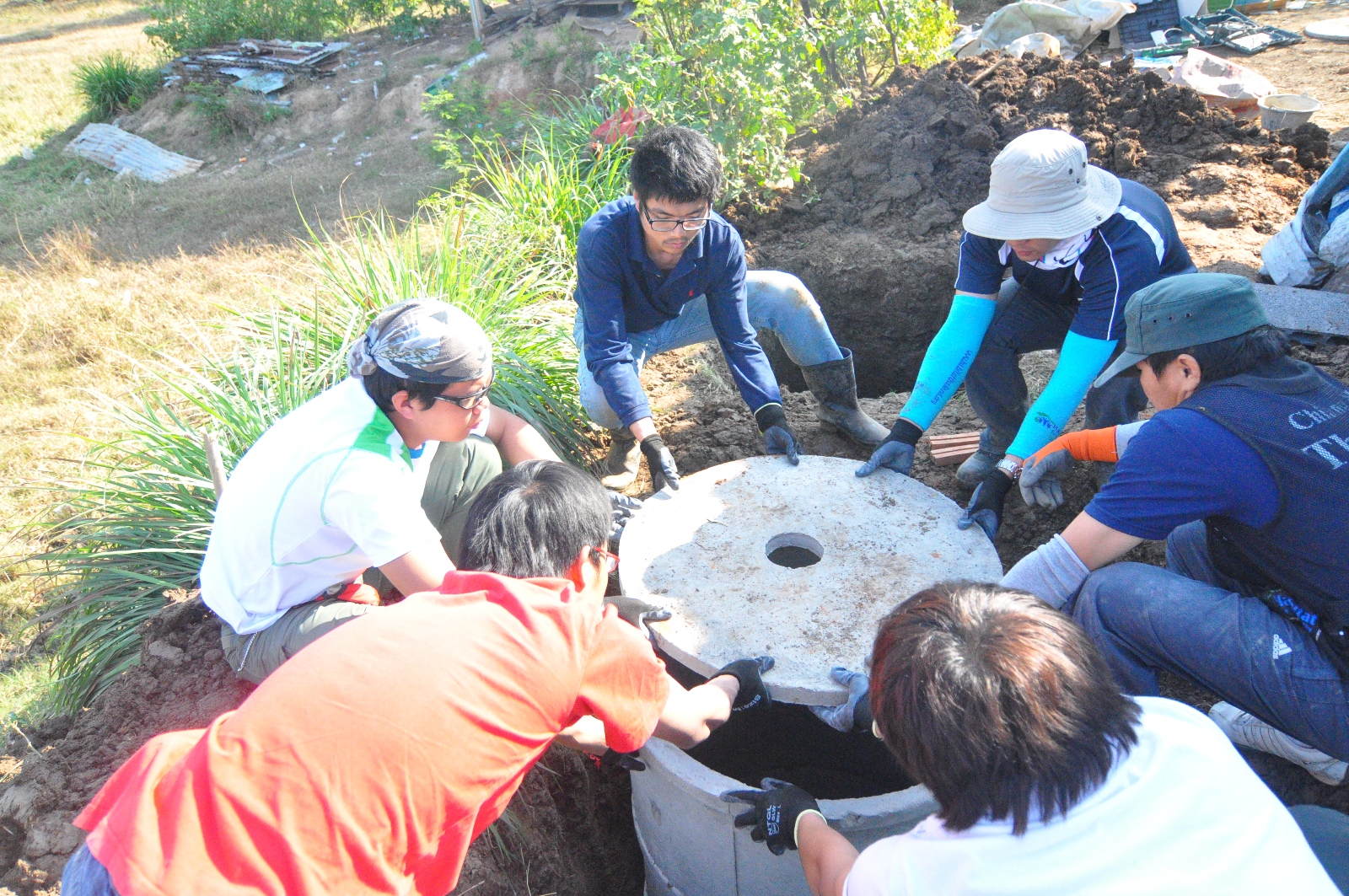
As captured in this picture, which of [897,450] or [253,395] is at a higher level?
[253,395]

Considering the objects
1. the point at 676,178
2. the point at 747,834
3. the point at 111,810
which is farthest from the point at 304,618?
the point at 676,178

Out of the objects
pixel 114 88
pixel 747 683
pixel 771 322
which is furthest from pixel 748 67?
pixel 114 88

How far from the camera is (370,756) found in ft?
4.14

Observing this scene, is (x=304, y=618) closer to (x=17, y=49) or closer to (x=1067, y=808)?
(x=1067, y=808)

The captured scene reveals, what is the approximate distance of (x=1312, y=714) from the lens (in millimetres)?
1686

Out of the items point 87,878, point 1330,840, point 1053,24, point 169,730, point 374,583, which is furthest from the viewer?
point 1053,24

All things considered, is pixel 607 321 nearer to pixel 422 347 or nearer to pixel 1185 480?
pixel 422 347

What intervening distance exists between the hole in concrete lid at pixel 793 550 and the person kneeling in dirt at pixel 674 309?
331 millimetres

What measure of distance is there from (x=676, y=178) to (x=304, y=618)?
1619 mm

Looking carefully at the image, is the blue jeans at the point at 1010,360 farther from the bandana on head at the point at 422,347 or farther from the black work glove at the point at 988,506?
the bandana on head at the point at 422,347

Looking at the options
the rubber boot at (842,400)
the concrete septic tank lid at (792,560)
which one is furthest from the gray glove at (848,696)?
the rubber boot at (842,400)

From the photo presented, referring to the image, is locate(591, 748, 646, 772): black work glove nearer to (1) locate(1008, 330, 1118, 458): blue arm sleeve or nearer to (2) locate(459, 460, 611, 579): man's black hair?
(2) locate(459, 460, 611, 579): man's black hair

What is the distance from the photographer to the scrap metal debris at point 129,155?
8.55m

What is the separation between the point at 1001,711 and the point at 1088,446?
166cm
